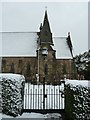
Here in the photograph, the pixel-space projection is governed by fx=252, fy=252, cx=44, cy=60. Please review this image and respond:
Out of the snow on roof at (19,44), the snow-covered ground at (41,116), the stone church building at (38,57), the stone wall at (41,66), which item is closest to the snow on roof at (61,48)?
the stone church building at (38,57)

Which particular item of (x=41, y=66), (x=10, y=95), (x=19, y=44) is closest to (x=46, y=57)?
(x=41, y=66)

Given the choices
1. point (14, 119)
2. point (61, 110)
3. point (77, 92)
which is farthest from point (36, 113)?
point (77, 92)

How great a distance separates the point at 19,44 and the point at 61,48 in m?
8.89

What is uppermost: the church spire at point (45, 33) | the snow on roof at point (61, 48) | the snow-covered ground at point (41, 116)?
the church spire at point (45, 33)

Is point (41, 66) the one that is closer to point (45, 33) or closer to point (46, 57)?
point (46, 57)

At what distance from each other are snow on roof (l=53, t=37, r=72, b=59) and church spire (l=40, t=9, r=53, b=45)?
193 centimetres

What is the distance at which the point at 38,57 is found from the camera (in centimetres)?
4959

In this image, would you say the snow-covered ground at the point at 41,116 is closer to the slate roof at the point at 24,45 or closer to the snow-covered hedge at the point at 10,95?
the snow-covered hedge at the point at 10,95

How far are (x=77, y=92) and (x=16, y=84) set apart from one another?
2169 mm

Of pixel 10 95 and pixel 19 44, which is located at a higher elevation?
pixel 19 44

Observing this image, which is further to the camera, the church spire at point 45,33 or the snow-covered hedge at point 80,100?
the church spire at point 45,33

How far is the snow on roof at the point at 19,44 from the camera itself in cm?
5097

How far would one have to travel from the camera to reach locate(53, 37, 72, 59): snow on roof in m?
51.0

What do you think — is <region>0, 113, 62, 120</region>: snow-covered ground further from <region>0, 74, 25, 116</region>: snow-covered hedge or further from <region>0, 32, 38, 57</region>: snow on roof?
<region>0, 32, 38, 57</region>: snow on roof
